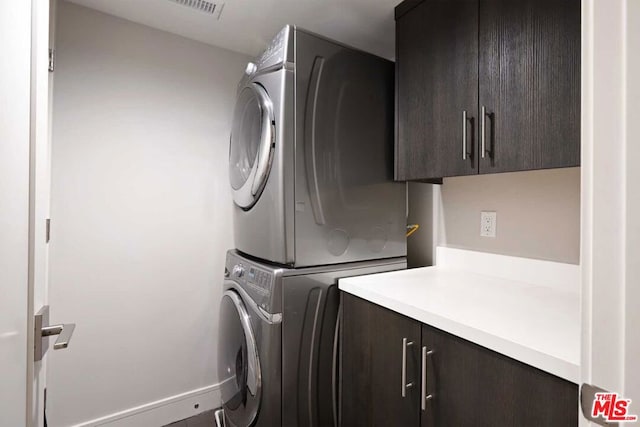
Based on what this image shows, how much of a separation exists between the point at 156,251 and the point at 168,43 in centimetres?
131

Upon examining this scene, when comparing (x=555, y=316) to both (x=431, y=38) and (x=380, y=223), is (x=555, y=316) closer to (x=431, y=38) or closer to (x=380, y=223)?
(x=380, y=223)

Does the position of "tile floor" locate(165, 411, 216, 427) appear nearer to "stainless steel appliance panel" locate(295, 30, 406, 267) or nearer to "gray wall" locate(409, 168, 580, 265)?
"stainless steel appliance panel" locate(295, 30, 406, 267)

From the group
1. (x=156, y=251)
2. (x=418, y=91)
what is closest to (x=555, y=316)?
(x=418, y=91)

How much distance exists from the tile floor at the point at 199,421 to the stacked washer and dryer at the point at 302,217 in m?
0.37

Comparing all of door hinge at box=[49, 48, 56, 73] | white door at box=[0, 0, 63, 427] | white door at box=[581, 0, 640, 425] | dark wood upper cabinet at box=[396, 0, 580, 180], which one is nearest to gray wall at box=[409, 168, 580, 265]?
dark wood upper cabinet at box=[396, 0, 580, 180]

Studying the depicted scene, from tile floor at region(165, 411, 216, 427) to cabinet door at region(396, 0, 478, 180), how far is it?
190cm

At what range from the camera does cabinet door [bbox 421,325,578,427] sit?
69 centimetres

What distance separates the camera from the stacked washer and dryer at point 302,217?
125 centimetres

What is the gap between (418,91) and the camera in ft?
4.48

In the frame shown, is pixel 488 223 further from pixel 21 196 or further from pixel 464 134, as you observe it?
pixel 21 196

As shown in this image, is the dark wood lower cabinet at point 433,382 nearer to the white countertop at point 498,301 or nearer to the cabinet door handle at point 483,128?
the white countertop at point 498,301

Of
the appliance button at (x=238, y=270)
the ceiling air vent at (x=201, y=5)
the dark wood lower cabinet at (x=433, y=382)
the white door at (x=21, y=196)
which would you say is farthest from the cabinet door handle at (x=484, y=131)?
the ceiling air vent at (x=201, y=5)

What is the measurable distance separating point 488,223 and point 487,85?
698 mm

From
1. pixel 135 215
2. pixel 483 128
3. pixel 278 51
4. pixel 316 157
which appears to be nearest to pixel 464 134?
pixel 483 128
